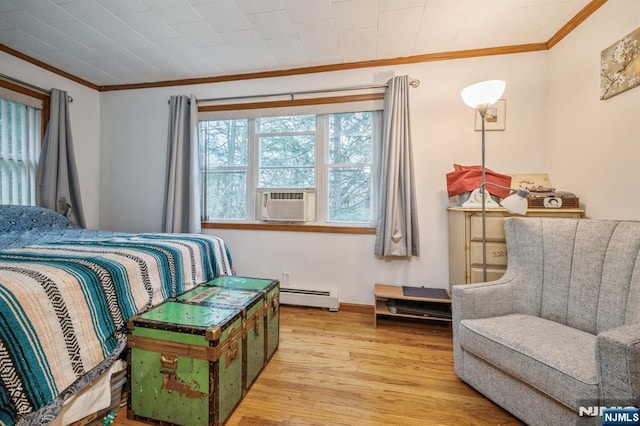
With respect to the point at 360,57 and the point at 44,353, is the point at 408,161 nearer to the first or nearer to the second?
the point at 360,57

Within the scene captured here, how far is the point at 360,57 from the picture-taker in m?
2.46

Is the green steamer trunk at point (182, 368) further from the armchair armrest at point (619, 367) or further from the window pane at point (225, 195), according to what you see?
the window pane at point (225, 195)

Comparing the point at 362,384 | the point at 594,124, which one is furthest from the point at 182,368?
the point at 594,124

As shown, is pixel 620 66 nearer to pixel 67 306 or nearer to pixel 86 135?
pixel 67 306

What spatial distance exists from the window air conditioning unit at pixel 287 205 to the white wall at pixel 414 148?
7.2 inches

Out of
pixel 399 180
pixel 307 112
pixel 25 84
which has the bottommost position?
pixel 399 180

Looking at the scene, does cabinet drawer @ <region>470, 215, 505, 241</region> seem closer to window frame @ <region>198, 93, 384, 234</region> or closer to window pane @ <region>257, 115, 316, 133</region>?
window frame @ <region>198, 93, 384, 234</region>

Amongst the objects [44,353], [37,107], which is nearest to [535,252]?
[44,353]

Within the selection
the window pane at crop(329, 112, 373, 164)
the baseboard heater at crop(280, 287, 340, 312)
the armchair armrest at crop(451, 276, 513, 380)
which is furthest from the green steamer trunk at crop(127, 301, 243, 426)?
the window pane at crop(329, 112, 373, 164)

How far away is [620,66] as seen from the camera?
1.59 metres

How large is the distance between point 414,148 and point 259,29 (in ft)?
5.27

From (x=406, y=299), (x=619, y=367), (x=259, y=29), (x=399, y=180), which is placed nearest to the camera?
(x=619, y=367)

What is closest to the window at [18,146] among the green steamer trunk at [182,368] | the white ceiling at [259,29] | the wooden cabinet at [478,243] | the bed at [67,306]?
the white ceiling at [259,29]

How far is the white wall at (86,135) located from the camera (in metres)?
2.83
